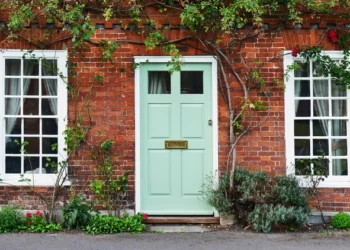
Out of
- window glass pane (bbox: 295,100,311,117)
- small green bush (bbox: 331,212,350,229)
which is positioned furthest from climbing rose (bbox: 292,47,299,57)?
small green bush (bbox: 331,212,350,229)

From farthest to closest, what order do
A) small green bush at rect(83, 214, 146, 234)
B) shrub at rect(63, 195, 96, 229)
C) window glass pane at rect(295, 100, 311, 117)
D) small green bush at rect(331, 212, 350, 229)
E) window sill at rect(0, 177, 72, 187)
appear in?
window glass pane at rect(295, 100, 311, 117) → window sill at rect(0, 177, 72, 187) → small green bush at rect(331, 212, 350, 229) → shrub at rect(63, 195, 96, 229) → small green bush at rect(83, 214, 146, 234)

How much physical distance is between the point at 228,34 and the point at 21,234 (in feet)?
14.7

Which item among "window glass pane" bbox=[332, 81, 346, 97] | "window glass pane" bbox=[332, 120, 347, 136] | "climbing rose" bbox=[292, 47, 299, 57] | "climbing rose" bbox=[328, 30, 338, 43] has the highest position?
"climbing rose" bbox=[328, 30, 338, 43]

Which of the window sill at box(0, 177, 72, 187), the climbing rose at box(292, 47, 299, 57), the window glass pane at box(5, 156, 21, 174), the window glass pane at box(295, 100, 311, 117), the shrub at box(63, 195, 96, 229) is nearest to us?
the shrub at box(63, 195, 96, 229)

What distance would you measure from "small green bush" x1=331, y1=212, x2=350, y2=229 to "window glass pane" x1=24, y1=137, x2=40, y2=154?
15.8 feet

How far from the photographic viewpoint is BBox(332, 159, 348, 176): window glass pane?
9.70m

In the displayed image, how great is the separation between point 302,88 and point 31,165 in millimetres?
4580

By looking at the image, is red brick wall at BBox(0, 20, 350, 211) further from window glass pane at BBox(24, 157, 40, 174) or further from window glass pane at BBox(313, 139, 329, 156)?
window glass pane at BBox(313, 139, 329, 156)

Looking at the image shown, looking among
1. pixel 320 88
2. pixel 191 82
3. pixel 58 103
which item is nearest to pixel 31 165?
pixel 58 103

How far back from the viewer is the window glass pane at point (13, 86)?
9648 millimetres

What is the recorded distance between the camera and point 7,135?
378 inches

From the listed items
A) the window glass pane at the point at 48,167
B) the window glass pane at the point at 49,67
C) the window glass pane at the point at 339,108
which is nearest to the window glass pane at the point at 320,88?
the window glass pane at the point at 339,108

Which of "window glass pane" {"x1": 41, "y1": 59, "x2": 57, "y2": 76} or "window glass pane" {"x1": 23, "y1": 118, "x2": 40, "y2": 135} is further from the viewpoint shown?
"window glass pane" {"x1": 23, "y1": 118, "x2": 40, "y2": 135}

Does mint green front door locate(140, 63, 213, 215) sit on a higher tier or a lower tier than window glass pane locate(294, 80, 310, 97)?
lower
